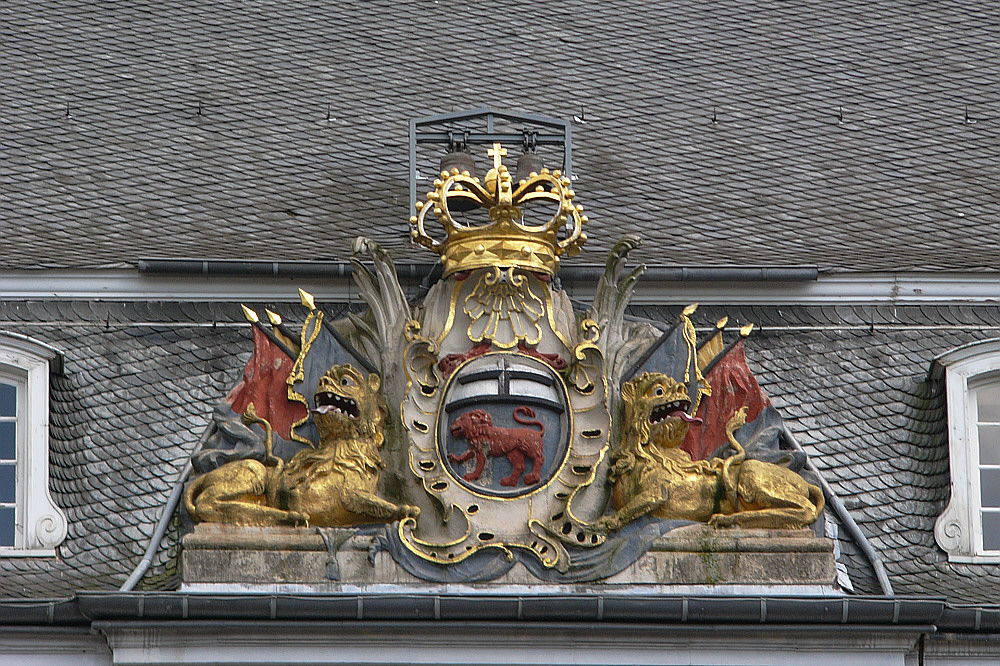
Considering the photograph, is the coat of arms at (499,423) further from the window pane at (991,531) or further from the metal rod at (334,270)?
the window pane at (991,531)

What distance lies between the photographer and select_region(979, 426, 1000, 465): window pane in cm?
2042

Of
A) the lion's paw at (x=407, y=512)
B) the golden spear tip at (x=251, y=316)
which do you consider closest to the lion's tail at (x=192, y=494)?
the golden spear tip at (x=251, y=316)

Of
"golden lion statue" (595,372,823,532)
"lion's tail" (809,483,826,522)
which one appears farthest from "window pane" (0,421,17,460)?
"lion's tail" (809,483,826,522)

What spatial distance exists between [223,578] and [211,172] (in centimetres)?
575

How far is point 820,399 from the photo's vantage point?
806 inches

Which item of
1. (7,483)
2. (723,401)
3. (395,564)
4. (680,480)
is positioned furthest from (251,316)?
(723,401)

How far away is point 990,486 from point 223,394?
20.3 feet

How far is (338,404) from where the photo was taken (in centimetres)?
1886

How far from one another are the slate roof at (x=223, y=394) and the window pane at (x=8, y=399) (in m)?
0.32

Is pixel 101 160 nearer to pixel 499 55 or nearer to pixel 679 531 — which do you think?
pixel 499 55

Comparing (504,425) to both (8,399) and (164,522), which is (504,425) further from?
(8,399)

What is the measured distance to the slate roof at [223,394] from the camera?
19375 mm

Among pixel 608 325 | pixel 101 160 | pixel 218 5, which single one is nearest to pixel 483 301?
pixel 608 325

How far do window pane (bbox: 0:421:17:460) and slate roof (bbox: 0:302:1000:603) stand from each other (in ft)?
1.09
